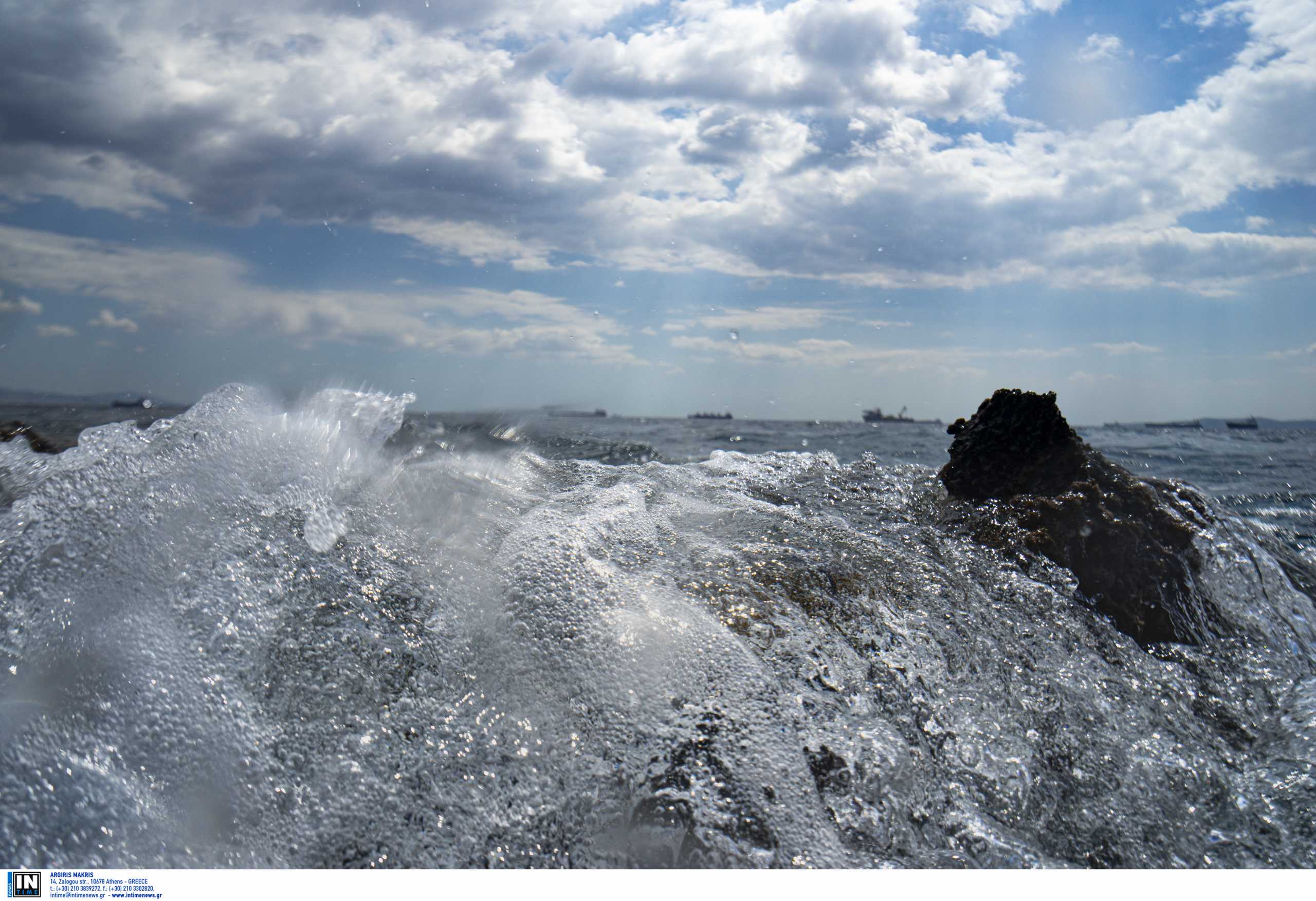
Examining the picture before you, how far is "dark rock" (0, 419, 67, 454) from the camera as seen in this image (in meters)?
4.00

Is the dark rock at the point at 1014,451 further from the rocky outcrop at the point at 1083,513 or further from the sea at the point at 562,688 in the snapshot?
the sea at the point at 562,688

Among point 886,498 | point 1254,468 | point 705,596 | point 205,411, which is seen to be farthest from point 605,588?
point 1254,468

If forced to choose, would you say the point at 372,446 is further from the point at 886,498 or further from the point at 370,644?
the point at 886,498

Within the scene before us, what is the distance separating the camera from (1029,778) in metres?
2.10

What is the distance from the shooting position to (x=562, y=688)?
2.14m
